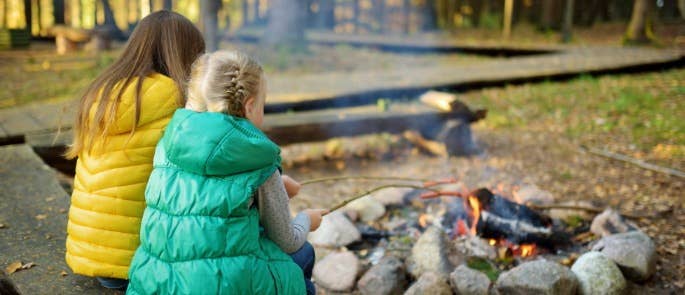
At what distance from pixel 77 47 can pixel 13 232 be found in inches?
588

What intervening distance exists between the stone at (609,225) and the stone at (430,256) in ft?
3.76

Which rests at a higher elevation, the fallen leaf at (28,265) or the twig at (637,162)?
the fallen leaf at (28,265)

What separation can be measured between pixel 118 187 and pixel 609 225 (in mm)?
3251

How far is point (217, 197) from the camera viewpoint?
208 cm

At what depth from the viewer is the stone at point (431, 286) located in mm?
3545

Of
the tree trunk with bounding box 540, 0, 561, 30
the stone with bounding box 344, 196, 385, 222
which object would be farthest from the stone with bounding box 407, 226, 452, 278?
the tree trunk with bounding box 540, 0, 561, 30

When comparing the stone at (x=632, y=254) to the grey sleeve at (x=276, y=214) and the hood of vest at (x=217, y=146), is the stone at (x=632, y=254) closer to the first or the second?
the grey sleeve at (x=276, y=214)

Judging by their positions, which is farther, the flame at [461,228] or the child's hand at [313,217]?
the flame at [461,228]

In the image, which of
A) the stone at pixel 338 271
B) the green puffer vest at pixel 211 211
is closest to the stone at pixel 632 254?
the stone at pixel 338 271

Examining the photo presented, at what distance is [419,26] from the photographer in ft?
72.3

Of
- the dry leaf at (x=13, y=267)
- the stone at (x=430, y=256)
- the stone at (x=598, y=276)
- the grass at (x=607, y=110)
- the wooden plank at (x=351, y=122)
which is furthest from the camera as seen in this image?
the grass at (x=607, y=110)

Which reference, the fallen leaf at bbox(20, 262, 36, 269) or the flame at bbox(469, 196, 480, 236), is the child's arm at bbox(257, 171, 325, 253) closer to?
the fallen leaf at bbox(20, 262, 36, 269)

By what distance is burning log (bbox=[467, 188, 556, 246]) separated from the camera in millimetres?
4164

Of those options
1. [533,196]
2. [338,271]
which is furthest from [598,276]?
[338,271]
